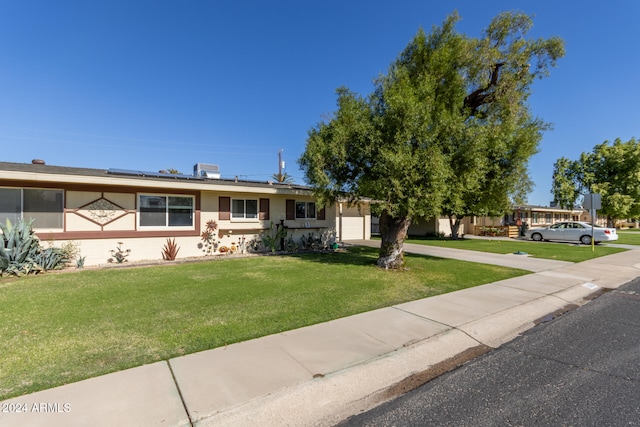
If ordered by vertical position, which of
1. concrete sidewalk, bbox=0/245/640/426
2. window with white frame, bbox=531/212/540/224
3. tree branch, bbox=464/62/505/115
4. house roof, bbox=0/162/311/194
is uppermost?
tree branch, bbox=464/62/505/115

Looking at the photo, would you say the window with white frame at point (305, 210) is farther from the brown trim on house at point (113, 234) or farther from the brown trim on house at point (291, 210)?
the brown trim on house at point (113, 234)

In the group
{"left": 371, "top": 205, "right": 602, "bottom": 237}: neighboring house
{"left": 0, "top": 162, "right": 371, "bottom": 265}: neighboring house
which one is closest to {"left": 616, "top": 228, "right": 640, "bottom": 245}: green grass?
{"left": 371, "top": 205, "right": 602, "bottom": 237}: neighboring house

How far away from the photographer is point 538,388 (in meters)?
3.21

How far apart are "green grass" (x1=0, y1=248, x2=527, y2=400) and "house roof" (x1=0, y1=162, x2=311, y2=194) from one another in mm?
2992

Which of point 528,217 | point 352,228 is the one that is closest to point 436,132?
point 352,228

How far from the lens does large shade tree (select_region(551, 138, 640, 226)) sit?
104 feet

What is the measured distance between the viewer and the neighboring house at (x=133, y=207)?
9508 millimetres

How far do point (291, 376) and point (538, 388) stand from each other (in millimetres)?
2668

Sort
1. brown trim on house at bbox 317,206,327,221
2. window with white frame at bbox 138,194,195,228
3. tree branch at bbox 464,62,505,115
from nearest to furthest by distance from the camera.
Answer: tree branch at bbox 464,62,505,115 < window with white frame at bbox 138,194,195,228 < brown trim on house at bbox 317,206,327,221

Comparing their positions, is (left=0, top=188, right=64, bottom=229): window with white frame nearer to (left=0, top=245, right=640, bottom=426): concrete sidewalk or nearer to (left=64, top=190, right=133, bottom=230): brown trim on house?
(left=64, top=190, right=133, bottom=230): brown trim on house

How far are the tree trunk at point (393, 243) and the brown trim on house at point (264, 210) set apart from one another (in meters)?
5.79

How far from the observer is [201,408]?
2725mm

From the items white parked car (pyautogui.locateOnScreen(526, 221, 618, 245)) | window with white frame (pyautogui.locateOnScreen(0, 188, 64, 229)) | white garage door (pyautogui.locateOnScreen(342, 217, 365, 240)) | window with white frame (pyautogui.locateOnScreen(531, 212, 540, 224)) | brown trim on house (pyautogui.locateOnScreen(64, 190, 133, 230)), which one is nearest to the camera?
window with white frame (pyautogui.locateOnScreen(0, 188, 64, 229))

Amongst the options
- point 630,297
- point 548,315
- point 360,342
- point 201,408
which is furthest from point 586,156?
point 201,408
